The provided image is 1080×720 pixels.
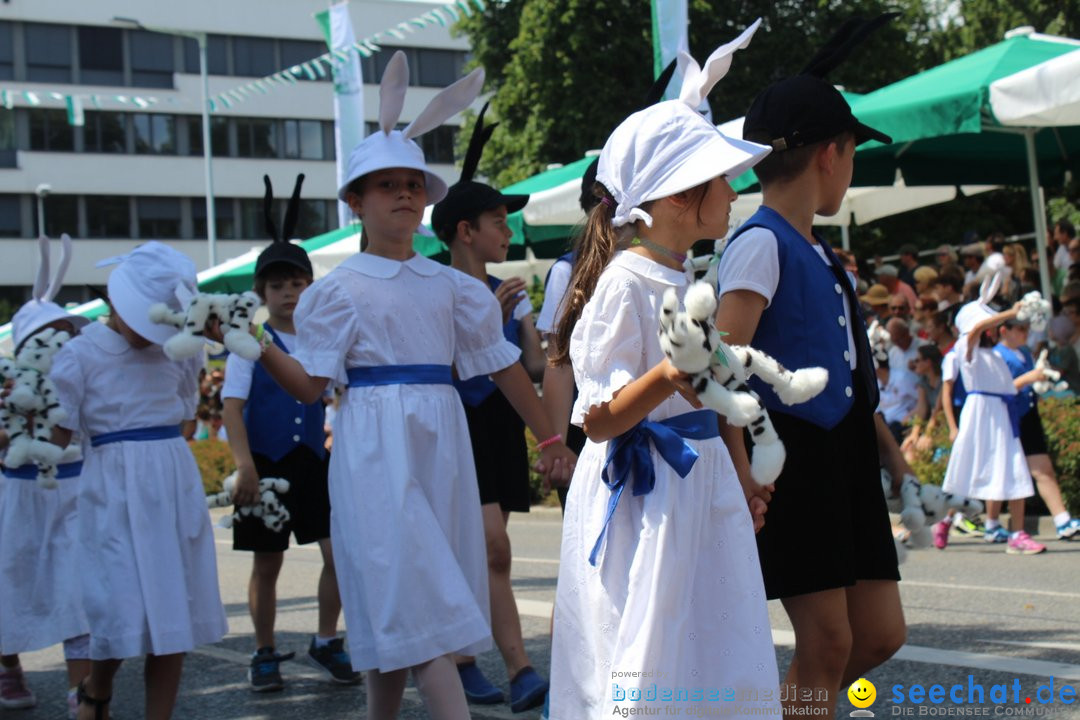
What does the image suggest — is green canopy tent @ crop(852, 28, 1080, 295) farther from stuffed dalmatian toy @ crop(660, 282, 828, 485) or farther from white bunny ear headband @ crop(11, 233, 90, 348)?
stuffed dalmatian toy @ crop(660, 282, 828, 485)

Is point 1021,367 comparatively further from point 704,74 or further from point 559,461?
point 704,74

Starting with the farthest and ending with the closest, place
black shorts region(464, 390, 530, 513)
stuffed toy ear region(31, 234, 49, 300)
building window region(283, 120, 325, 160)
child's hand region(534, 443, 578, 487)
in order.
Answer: building window region(283, 120, 325, 160), stuffed toy ear region(31, 234, 49, 300), black shorts region(464, 390, 530, 513), child's hand region(534, 443, 578, 487)

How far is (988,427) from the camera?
1026 centimetres

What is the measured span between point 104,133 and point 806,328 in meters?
52.1

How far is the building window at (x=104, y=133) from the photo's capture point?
52000 millimetres

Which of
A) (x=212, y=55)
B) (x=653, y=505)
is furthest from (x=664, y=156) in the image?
(x=212, y=55)

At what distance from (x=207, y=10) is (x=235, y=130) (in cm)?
459

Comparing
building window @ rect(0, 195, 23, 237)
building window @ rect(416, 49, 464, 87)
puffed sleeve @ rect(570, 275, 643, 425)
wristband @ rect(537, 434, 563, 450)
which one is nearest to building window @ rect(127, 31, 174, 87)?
building window @ rect(0, 195, 23, 237)

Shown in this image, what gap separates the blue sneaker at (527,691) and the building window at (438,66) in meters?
51.1

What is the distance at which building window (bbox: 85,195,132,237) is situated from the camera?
52156 mm

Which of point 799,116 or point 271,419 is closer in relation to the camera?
point 799,116

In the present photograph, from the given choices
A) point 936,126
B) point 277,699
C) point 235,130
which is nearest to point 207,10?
point 235,130

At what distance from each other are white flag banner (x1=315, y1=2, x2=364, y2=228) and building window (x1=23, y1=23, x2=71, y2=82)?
35116mm

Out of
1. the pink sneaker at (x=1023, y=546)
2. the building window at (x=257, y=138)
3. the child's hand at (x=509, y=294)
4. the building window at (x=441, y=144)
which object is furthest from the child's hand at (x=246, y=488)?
the building window at (x=441, y=144)
